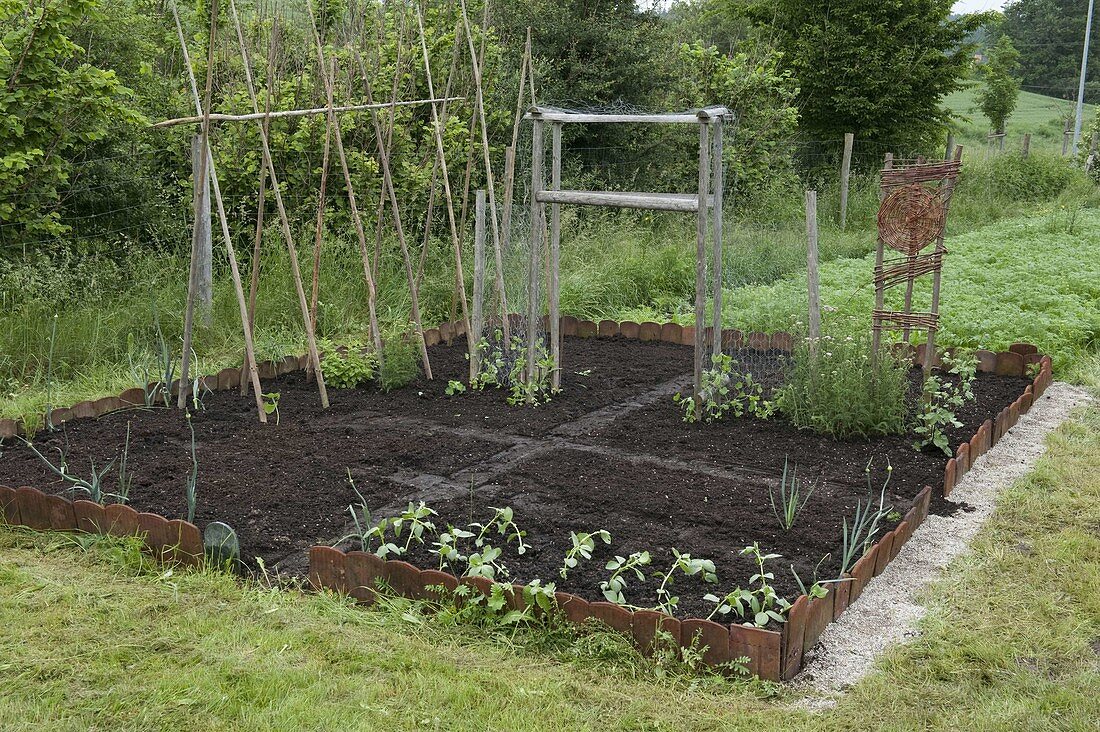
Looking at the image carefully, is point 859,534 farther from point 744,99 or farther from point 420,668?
point 744,99

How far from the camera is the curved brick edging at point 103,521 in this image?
408 centimetres

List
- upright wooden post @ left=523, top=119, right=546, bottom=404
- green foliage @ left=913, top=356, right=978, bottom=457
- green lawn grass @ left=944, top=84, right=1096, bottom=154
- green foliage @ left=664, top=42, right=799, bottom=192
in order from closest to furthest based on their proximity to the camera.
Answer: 1. green foliage @ left=913, top=356, right=978, bottom=457
2. upright wooden post @ left=523, top=119, right=546, bottom=404
3. green foliage @ left=664, top=42, right=799, bottom=192
4. green lawn grass @ left=944, top=84, right=1096, bottom=154

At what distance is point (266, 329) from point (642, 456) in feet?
11.5

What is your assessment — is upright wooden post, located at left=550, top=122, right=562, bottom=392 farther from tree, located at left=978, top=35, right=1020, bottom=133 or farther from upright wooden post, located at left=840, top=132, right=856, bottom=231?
tree, located at left=978, top=35, right=1020, bottom=133

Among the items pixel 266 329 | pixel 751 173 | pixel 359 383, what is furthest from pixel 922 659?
pixel 751 173

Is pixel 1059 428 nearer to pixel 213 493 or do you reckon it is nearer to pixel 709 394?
pixel 709 394

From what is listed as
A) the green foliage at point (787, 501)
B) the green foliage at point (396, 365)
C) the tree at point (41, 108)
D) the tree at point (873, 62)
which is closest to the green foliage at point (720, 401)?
Answer: the green foliage at point (787, 501)

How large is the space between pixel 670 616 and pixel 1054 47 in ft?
170

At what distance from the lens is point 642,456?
5438 mm

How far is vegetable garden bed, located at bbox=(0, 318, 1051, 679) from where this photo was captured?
12.5 ft

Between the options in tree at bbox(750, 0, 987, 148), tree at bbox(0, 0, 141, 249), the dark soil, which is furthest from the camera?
tree at bbox(750, 0, 987, 148)

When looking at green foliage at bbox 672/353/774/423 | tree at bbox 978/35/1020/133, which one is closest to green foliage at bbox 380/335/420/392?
green foliage at bbox 672/353/774/423

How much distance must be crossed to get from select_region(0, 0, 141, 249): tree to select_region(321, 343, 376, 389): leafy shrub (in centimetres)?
209

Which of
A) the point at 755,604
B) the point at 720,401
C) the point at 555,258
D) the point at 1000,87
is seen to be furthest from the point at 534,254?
the point at 1000,87
